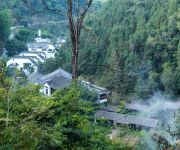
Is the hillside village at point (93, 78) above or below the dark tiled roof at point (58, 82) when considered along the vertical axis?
above

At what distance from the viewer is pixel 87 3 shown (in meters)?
4.64

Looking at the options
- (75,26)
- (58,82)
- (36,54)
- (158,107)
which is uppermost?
(75,26)

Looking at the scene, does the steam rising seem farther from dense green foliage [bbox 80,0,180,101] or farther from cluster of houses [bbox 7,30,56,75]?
cluster of houses [bbox 7,30,56,75]

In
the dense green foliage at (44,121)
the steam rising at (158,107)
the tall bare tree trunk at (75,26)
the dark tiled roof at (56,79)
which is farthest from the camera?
the dark tiled roof at (56,79)

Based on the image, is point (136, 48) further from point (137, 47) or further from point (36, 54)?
point (36, 54)

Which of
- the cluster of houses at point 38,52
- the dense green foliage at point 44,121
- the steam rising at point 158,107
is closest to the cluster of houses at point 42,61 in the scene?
the cluster of houses at point 38,52

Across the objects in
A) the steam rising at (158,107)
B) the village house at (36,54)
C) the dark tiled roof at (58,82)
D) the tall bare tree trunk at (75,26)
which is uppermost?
the tall bare tree trunk at (75,26)

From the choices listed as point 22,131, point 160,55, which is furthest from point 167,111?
point 22,131

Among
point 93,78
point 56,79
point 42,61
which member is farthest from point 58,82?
point 42,61

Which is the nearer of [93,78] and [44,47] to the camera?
[93,78]

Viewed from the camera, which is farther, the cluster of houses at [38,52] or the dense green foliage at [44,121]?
the cluster of houses at [38,52]

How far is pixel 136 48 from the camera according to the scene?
23.6 metres

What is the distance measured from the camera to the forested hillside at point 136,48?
20.8 meters

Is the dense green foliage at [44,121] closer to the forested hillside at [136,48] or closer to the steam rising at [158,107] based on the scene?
the steam rising at [158,107]
